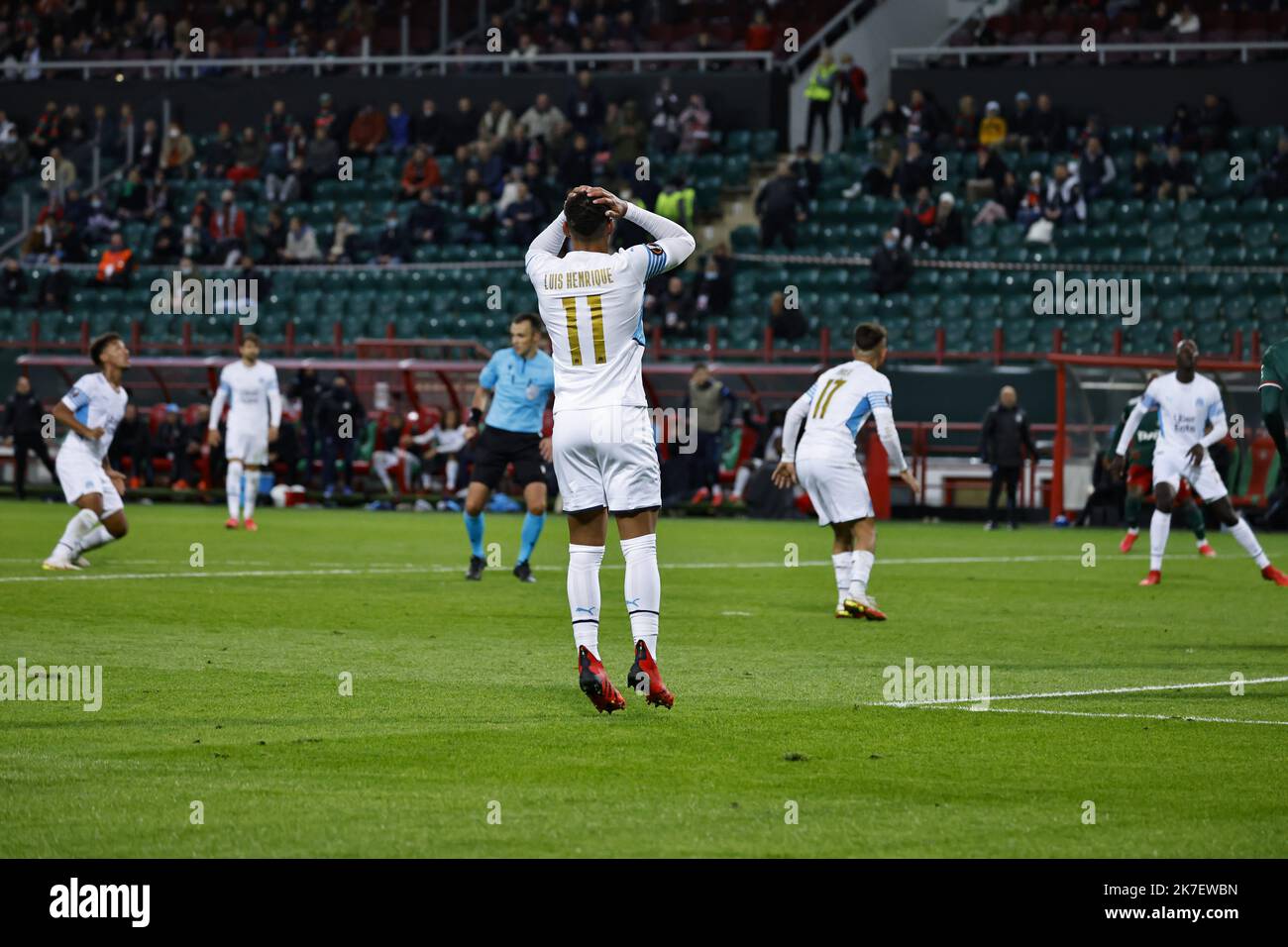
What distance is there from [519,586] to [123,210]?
89.7 feet

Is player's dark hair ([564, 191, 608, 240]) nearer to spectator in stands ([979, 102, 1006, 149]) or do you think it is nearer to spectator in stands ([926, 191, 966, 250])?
spectator in stands ([926, 191, 966, 250])

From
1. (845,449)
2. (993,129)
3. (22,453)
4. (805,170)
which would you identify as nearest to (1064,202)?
(993,129)

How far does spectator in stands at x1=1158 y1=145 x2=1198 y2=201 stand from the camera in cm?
3356

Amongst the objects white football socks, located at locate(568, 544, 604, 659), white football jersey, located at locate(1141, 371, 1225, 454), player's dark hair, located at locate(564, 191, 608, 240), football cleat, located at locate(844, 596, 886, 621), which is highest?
player's dark hair, located at locate(564, 191, 608, 240)

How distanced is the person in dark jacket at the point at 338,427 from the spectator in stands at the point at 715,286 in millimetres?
6191

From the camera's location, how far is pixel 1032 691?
33.6 feet

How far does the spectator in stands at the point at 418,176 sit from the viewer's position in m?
39.2

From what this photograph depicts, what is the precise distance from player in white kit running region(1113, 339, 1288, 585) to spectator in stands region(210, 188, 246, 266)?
24.4m

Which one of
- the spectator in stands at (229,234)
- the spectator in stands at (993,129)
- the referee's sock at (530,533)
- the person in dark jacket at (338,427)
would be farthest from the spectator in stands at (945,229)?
the referee's sock at (530,533)

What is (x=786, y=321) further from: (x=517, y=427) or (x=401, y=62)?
(x=517, y=427)

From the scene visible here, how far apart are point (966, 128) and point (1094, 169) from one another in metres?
2.87

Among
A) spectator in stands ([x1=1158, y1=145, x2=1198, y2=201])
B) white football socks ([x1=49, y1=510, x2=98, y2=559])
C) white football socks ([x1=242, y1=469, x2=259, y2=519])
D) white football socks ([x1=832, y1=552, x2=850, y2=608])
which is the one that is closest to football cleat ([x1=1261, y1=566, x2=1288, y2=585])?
white football socks ([x1=832, y1=552, x2=850, y2=608])
